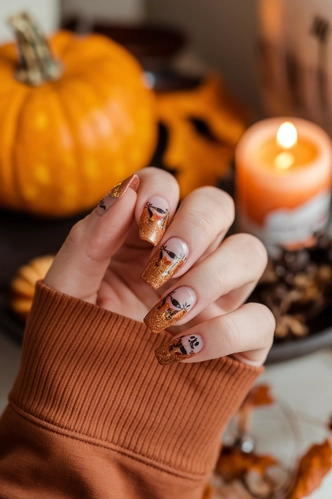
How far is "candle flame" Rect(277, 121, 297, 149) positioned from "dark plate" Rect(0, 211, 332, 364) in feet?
0.66

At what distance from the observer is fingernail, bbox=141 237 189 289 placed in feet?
1.25

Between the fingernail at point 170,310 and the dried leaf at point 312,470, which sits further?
the dried leaf at point 312,470

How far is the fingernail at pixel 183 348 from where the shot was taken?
40cm

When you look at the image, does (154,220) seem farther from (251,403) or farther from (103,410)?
(251,403)

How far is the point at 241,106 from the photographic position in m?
0.86

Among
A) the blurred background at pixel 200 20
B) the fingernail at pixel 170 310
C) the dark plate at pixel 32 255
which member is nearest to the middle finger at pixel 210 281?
the fingernail at pixel 170 310

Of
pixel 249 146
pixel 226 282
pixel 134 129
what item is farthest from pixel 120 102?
pixel 226 282

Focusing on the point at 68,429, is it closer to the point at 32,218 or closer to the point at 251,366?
the point at 251,366

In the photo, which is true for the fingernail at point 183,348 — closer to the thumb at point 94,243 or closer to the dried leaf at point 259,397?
the thumb at point 94,243

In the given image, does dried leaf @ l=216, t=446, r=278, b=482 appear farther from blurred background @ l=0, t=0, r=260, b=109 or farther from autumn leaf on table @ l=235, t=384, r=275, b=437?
blurred background @ l=0, t=0, r=260, b=109

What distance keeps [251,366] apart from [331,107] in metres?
0.38

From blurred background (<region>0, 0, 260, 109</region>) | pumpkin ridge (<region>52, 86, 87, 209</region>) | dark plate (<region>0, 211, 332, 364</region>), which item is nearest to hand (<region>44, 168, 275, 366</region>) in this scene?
dark plate (<region>0, 211, 332, 364</region>)

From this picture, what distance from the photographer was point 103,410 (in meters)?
0.43

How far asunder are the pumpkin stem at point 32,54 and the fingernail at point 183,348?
42cm
